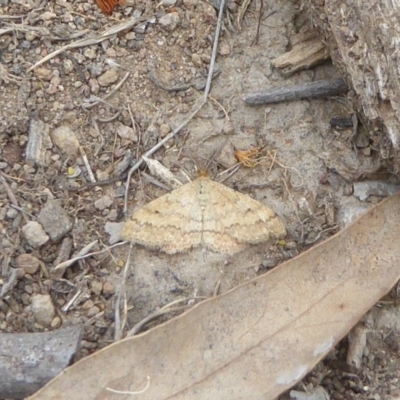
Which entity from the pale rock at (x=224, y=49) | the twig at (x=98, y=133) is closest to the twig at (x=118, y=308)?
the twig at (x=98, y=133)

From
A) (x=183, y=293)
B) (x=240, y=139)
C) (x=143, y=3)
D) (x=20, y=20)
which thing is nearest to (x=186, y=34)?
(x=143, y=3)

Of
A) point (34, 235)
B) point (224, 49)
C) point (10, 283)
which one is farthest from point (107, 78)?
point (10, 283)

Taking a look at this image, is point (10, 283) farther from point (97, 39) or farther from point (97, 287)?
point (97, 39)

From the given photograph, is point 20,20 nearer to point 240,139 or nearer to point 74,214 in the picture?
point 74,214

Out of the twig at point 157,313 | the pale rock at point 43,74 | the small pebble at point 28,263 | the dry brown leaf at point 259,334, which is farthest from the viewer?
the pale rock at point 43,74

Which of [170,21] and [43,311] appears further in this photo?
[170,21]

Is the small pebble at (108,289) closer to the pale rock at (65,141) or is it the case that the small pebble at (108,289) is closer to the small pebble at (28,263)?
the small pebble at (28,263)
